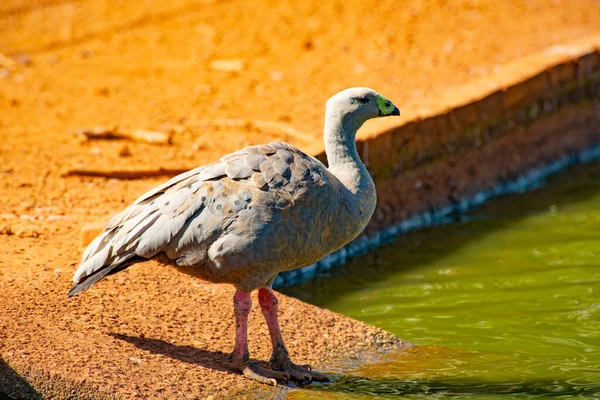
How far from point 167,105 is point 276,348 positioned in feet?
17.6

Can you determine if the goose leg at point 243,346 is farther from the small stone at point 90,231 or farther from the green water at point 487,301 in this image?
the small stone at point 90,231

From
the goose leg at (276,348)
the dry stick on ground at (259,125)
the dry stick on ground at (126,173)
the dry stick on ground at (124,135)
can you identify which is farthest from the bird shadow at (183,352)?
the dry stick on ground at (124,135)

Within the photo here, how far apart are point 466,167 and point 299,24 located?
4172 mm

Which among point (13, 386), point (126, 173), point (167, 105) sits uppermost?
point (167, 105)

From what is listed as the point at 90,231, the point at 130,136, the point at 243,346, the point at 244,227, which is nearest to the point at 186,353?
the point at 243,346

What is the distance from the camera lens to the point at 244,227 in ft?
16.0

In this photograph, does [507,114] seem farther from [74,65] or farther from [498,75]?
[74,65]

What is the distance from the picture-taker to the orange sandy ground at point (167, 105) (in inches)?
203

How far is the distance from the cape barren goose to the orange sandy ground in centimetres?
38

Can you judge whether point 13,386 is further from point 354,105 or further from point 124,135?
point 124,135

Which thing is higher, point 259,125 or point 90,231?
point 259,125

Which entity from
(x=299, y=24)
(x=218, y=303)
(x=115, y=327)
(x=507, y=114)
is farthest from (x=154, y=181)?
(x=299, y=24)

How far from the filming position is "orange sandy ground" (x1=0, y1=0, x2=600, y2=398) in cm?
515

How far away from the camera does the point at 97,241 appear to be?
5059 mm
